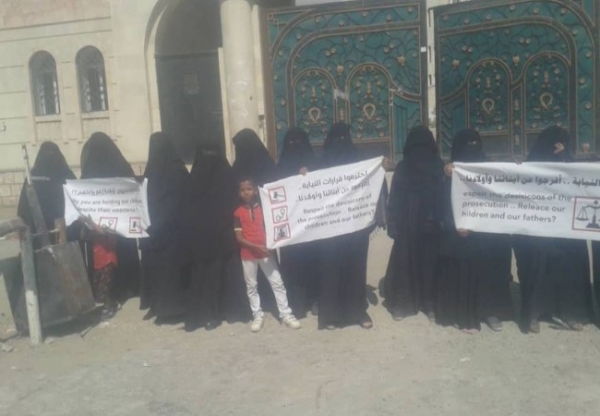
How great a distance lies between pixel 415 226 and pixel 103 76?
318 inches

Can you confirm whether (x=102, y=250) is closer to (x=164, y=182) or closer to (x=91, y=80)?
(x=164, y=182)

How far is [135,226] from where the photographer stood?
5637mm

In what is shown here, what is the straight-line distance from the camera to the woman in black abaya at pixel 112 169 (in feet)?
19.2

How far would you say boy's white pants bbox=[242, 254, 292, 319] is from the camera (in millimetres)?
5250

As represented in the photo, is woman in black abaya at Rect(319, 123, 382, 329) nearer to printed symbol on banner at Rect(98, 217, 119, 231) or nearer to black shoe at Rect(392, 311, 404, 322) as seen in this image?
black shoe at Rect(392, 311, 404, 322)

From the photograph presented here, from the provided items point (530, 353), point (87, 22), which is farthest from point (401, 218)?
point (87, 22)

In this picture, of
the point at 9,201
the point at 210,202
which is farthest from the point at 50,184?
the point at 9,201

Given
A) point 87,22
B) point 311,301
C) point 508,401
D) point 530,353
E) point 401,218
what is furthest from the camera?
point 87,22

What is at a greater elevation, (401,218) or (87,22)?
(87,22)

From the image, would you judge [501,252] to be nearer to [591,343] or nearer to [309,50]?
[591,343]

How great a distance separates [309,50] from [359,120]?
97cm

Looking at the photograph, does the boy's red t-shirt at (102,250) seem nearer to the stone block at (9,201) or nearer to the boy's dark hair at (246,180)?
the boy's dark hair at (246,180)

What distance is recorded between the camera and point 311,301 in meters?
5.59

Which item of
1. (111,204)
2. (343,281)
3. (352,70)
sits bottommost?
(343,281)
